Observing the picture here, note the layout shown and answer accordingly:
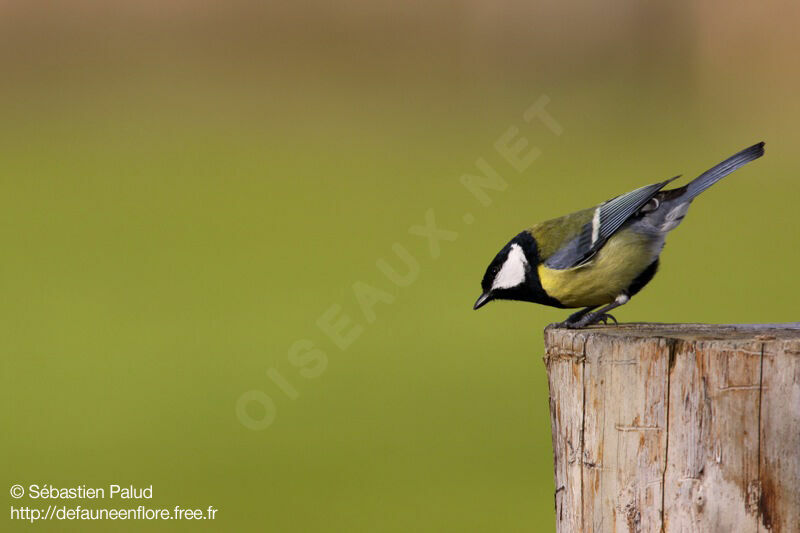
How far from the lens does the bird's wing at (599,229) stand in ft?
14.4

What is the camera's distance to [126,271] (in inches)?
612

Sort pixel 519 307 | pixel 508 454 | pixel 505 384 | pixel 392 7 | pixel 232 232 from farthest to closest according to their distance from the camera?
pixel 392 7 → pixel 232 232 → pixel 519 307 → pixel 505 384 → pixel 508 454

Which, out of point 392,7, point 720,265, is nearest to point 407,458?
point 720,265

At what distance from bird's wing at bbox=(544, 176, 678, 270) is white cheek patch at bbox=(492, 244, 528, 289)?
4.0 inches

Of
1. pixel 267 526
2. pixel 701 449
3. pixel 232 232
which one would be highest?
pixel 232 232

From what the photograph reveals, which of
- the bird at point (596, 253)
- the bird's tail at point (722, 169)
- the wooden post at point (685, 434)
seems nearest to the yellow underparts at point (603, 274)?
the bird at point (596, 253)

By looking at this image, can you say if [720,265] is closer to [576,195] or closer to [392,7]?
[576,195]

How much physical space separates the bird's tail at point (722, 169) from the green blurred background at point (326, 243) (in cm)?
383

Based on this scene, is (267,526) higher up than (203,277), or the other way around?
(203,277)

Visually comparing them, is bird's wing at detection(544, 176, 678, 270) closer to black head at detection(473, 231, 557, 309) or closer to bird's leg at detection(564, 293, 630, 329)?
black head at detection(473, 231, 557, 309)

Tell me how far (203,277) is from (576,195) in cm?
647

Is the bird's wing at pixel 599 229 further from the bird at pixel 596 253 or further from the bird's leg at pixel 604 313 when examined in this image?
the bird's leg at pixel 604 313

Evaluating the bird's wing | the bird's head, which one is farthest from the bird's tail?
the bird's head

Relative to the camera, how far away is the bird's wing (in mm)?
4379
